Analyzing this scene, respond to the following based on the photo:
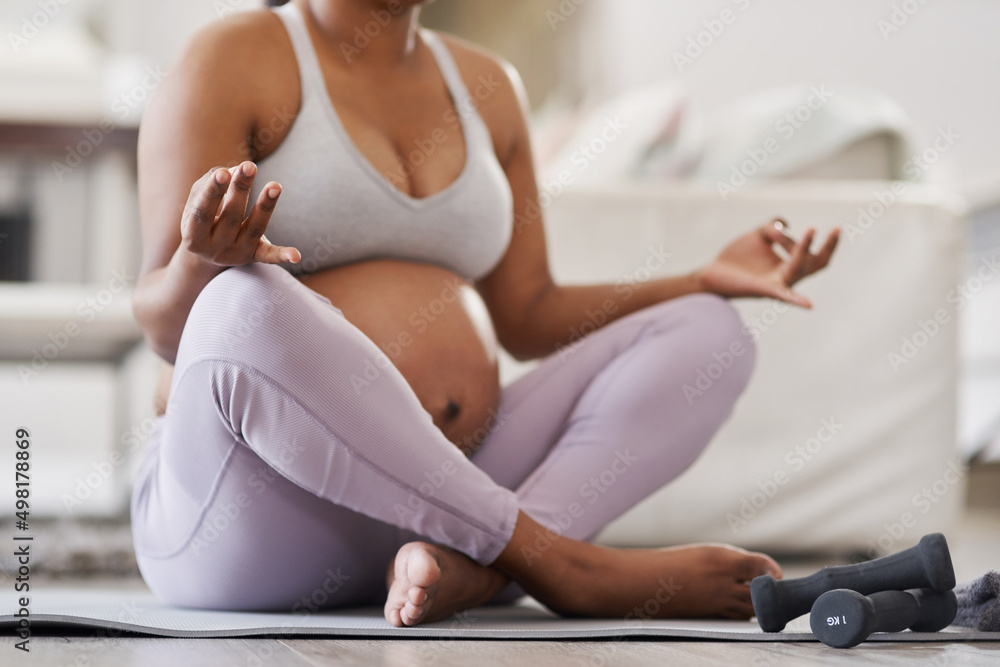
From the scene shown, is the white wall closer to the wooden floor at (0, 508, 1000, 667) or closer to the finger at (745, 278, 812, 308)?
the finger at (745, 278, 812, 308)

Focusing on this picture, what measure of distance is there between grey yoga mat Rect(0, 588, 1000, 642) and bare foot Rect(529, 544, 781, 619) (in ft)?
0.05

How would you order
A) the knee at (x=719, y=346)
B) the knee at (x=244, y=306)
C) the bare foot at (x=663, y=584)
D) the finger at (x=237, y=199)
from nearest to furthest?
1. the finger at (x=237, y=199)
2. the knee at (x=244, y=306)
3. the bare foot at (x=663, y=584)
4. the knee at (x=719, y=346)

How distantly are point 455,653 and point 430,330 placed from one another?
12.9 inches

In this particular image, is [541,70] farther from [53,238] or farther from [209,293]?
[209,293]

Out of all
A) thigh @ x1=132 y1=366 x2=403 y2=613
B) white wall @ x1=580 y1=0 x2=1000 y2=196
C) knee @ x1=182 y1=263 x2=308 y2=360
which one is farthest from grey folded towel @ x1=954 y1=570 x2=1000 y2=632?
white wall @ x1=580 y1=0 x2=1000 y2=196

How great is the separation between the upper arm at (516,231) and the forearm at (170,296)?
1.30ft

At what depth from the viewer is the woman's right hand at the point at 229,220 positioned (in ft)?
2.08

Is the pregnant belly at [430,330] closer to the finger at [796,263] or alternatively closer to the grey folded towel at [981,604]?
the finger at [796,263]

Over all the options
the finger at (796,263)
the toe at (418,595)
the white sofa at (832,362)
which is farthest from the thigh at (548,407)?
the white sofa at (832,362)

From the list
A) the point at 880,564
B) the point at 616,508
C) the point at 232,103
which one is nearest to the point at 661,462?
the point at 616,508

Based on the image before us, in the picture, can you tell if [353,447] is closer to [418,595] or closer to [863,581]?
[418,595]

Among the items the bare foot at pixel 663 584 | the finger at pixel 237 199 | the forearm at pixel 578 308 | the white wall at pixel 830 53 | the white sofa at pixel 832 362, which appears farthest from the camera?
the white wall at pixel 830 53

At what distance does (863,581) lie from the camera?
2.52 feet

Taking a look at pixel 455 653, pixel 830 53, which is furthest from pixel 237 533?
pixel 830 53
